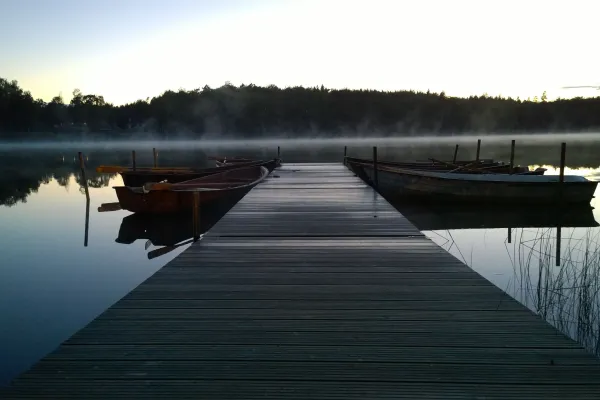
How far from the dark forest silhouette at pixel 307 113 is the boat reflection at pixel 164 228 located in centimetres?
7976

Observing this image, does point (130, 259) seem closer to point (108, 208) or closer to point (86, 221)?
point (86, 221)

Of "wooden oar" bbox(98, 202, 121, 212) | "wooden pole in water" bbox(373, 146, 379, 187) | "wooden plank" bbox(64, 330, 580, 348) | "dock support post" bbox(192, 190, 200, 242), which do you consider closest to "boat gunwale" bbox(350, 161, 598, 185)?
"wooden pole in water" bbox(373, 146, 379, 187)

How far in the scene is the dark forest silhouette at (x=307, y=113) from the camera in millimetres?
88938

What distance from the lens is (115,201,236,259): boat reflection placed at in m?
9.31

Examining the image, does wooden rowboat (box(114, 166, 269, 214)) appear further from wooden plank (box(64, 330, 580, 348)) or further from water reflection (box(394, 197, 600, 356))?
wooden plank (box(64, 330, 580, 348))

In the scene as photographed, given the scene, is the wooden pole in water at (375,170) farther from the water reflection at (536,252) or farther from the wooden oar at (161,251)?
the wooden oar at (161,251)

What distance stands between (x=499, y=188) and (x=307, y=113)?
82252mm

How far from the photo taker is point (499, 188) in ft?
39.4

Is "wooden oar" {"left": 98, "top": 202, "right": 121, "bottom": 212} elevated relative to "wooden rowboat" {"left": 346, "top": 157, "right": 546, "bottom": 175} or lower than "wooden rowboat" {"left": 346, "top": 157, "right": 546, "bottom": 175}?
lower

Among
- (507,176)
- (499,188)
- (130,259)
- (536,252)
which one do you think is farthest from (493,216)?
(130,259)

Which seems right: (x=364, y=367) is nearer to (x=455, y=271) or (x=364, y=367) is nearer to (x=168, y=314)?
(x=168, y=314)

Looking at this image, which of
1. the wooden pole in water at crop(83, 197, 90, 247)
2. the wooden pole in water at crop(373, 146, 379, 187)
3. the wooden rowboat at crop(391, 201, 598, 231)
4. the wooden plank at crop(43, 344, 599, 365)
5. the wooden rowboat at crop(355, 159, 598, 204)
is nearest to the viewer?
the wooden plank at crop(43, 344, 599, 365)

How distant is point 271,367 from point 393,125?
97.1m

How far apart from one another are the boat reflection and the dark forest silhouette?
262ft
